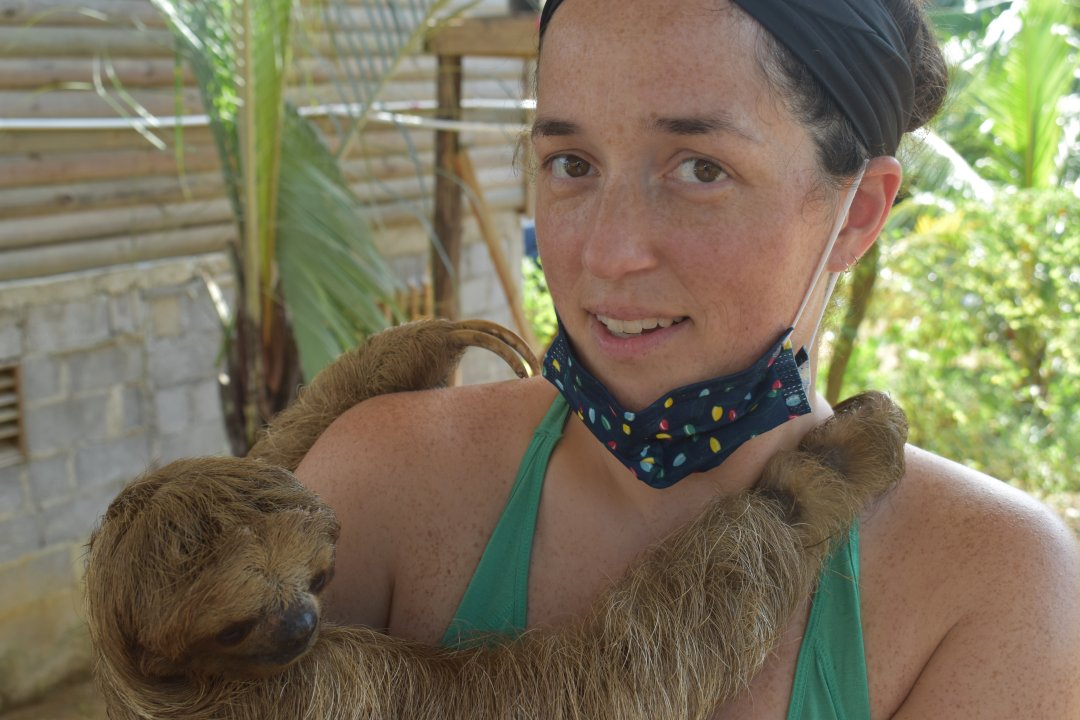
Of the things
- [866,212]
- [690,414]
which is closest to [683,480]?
[690,414]

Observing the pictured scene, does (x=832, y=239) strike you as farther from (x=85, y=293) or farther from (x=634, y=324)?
(x=85, y=293)

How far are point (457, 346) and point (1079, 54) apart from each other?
6.90 metres

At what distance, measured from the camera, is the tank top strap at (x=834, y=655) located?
1302 mm

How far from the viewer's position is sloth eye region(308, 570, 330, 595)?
1.22 metres

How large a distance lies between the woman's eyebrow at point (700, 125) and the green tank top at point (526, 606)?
0.53 m

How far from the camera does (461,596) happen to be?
1.49m

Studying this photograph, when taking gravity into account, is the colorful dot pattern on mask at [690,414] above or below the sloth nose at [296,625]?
above

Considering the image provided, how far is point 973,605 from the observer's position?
130cm

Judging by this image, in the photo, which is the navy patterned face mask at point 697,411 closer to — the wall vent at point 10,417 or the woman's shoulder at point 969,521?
the woman's shoulder at point 969,521

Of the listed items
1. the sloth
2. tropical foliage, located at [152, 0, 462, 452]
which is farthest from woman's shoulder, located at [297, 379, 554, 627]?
tropical foliage, located at [152, 0, 462, 452]

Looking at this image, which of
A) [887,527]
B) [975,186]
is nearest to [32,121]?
[887,527]

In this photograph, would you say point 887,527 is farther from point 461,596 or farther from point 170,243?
point 170,243

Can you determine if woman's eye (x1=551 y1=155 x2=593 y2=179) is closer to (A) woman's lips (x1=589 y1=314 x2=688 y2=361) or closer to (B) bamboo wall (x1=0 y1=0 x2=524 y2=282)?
(A) woman's lips (x1=589 y1=314 x2=688 y2=361)

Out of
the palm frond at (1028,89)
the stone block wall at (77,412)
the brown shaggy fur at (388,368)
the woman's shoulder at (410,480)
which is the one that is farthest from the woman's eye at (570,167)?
the palm frond at (1028,89)
